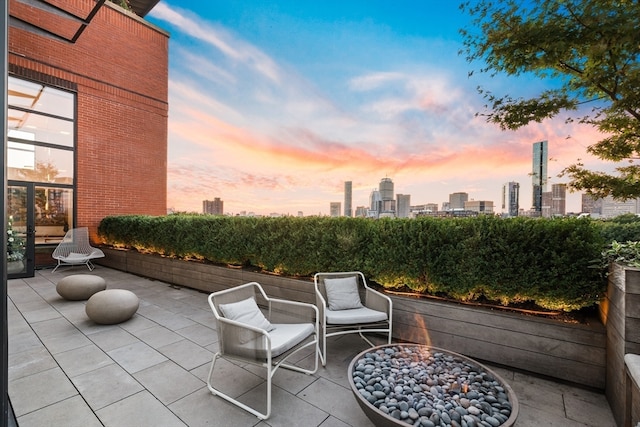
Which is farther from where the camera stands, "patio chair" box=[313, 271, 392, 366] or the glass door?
the glass door

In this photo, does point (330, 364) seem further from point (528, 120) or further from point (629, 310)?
point (528, 120)

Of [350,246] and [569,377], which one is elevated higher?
[350,246]

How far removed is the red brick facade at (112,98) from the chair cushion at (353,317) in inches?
381

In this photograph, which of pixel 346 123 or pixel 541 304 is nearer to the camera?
pixel 541 304

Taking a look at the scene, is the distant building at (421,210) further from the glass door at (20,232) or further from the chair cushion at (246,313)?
the glass door at (20,232)

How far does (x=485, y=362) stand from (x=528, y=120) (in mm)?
4198

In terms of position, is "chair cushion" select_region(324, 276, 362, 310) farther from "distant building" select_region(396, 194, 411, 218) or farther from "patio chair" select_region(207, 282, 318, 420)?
"distant building" select_region(396, 194, 411, 218)

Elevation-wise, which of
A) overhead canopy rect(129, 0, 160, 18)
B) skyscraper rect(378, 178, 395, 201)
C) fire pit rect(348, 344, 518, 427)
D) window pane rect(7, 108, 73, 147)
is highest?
overhead canopy rect(129, 0, 160, 18)

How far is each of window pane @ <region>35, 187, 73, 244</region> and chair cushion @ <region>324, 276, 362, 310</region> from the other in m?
9.33

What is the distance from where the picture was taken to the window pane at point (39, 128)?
25.7 feet

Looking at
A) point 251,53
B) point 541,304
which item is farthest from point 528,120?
point 251,53

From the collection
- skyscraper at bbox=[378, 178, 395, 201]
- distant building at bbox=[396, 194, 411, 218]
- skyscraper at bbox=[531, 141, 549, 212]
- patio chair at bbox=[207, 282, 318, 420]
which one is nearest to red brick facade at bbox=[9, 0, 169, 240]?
skyscraper at bbox=[378, 178, 395, 201]

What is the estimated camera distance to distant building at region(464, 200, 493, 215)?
3.54 metres

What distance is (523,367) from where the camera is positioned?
290 centimetres
